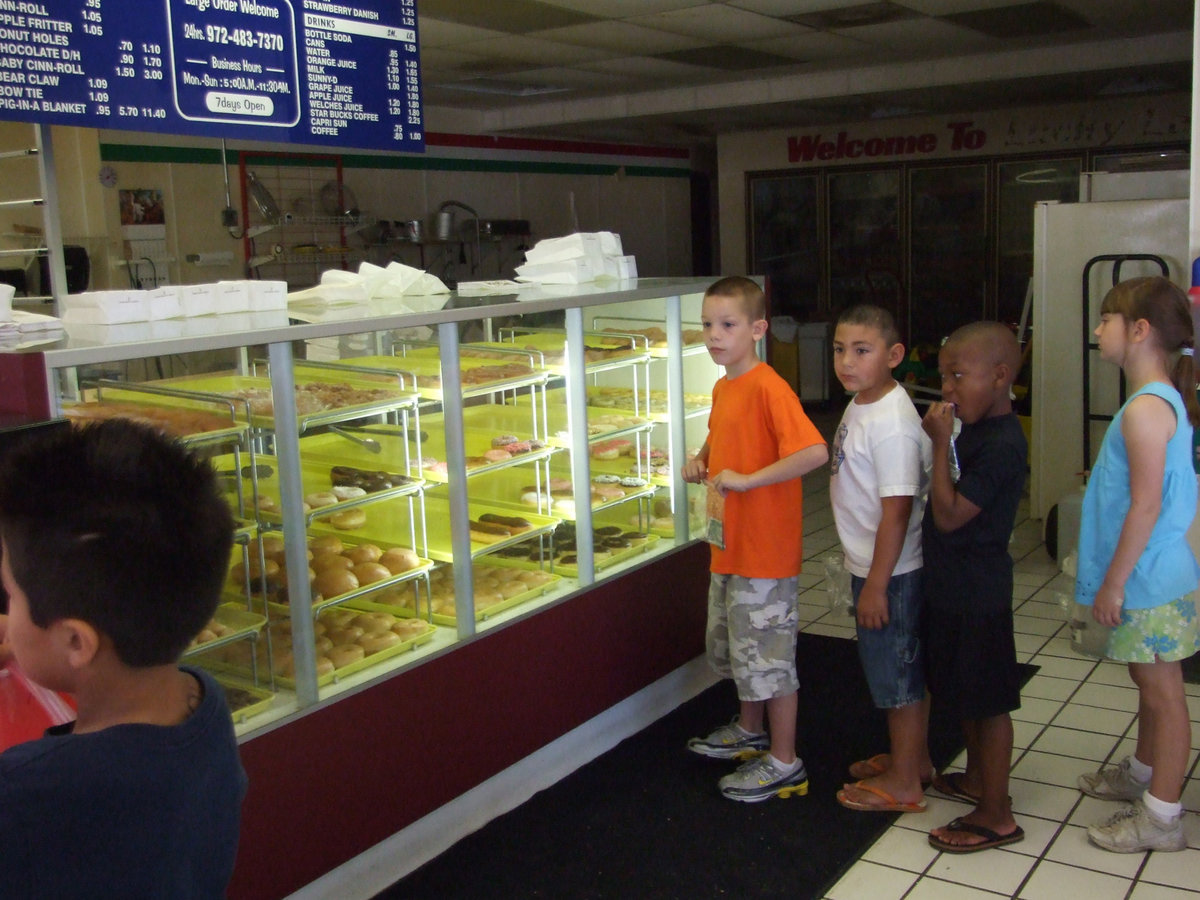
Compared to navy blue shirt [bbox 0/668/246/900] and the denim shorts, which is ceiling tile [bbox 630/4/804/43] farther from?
navy blue shirt [bbox 0/668/246/900]

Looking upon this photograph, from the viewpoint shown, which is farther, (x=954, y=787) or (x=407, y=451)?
(x=954, y=787)

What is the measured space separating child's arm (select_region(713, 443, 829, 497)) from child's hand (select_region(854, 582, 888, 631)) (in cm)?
37

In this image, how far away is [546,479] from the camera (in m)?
3.79

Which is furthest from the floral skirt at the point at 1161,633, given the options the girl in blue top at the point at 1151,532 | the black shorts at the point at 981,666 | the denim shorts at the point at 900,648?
the denim shorts at the point at 900,648

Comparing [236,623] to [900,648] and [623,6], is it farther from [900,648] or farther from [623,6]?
[623,6]

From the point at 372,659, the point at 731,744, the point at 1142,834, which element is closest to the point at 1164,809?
the point at 1142,834

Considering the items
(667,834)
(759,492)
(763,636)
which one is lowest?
(667,834)

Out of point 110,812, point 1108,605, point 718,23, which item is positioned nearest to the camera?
point 110,812

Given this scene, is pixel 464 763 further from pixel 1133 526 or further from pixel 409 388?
pixel 1133 526

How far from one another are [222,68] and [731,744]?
2.68m

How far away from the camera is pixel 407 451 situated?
10.4 ft

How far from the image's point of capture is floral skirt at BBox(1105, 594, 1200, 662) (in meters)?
2.83

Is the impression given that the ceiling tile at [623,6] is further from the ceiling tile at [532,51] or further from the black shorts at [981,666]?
the black shorts at [981,666]

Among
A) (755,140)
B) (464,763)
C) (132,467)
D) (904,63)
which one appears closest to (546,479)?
(464,763)
